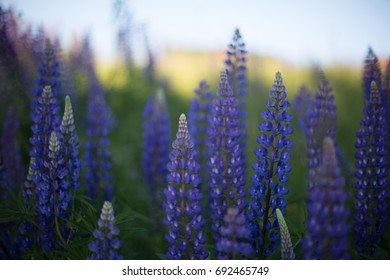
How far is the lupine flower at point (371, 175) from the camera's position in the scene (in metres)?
2.16

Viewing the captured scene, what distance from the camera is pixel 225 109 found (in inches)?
84.5

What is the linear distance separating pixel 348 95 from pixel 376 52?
1986 millimetres

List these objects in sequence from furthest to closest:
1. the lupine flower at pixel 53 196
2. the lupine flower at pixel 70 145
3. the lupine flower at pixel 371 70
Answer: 1. the lupine flower at pixel 371 70
2. the lupine flower at pixel 70 145
3. the lupine flower at pixel 53 196

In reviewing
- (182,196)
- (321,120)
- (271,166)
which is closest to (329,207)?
(271,166)

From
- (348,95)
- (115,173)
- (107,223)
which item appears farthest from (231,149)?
(348,95)

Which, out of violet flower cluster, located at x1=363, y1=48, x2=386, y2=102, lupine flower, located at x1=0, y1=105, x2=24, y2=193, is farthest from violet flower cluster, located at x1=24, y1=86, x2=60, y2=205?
violet flower cluster, located at x1=363, y1=48, x2=386, y2=102

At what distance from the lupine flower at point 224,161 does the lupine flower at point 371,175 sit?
68cm

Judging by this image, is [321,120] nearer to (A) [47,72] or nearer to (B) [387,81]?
(B) [387,81]

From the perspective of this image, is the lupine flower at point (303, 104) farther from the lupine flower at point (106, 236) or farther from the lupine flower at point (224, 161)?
the lupine flower at point (106, 236)

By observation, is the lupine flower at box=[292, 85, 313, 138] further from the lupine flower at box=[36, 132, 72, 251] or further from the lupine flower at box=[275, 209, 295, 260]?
the lupine flower at box=[36, 132, 72, 251]

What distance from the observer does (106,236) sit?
66.7 inches

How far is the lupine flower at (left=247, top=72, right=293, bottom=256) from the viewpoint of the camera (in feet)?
6.36

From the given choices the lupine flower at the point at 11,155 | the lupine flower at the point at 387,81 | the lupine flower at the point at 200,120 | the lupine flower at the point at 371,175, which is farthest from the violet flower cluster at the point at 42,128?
the lupine flower at the point at 387,81
